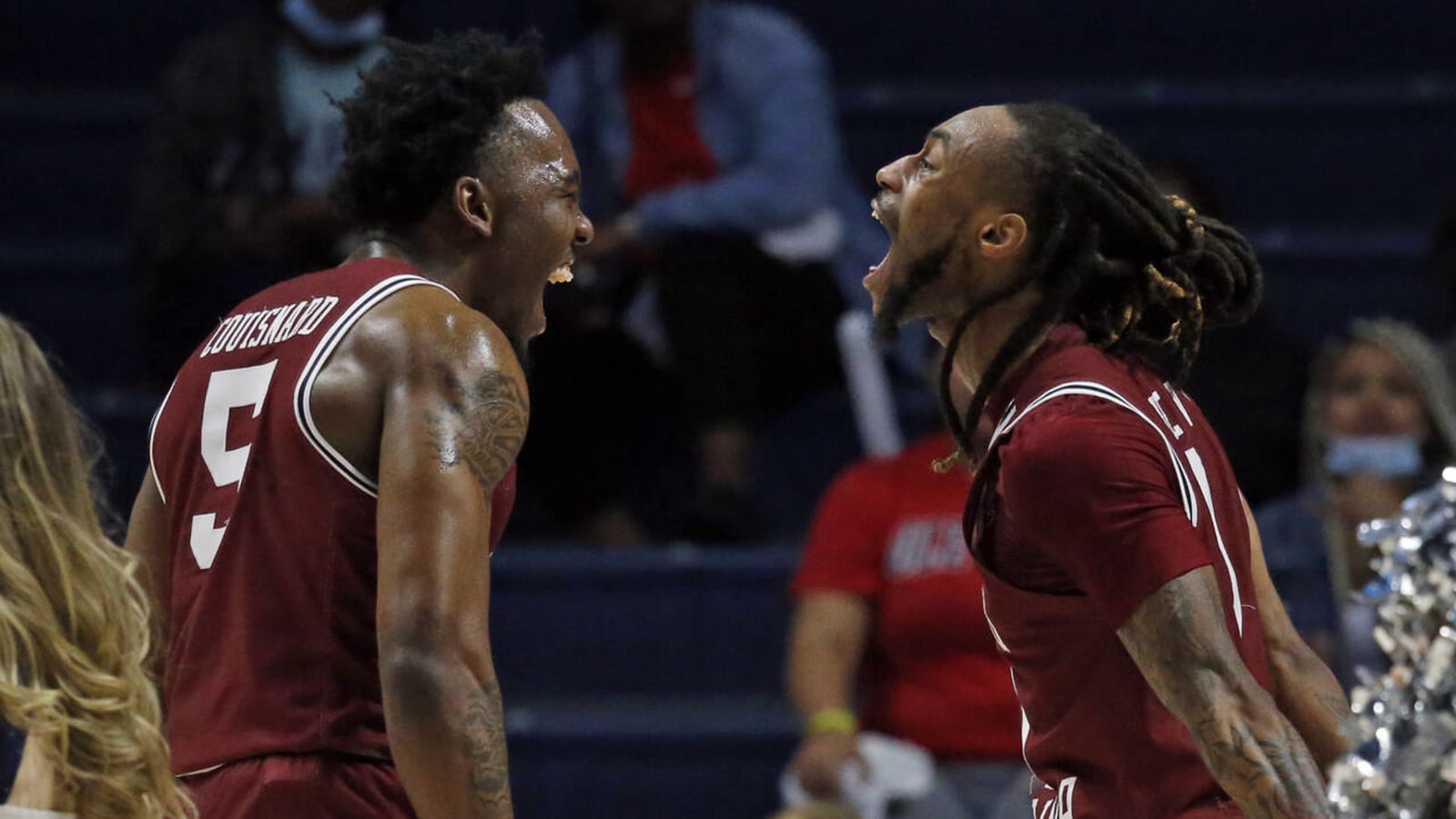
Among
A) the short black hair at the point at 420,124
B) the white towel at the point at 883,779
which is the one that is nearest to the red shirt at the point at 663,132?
the white towel at the point at 883,779

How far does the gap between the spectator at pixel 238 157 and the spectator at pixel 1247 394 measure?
2.10 metres

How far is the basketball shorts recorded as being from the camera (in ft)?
8.34

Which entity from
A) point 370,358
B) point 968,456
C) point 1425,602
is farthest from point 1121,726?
point 370,358

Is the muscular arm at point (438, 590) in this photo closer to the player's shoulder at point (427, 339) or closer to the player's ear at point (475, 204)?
the player's shoulder at point (427, 339)

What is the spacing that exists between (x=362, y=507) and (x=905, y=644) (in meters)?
2.24

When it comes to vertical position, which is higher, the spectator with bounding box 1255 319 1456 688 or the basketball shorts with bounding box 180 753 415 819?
the basketball shorts with bounding box 180 753 415 819

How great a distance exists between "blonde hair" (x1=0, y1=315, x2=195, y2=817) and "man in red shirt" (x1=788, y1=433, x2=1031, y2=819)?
2.22 metres

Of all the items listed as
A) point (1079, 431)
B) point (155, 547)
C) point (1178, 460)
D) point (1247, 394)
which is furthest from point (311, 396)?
point (1247, 394)

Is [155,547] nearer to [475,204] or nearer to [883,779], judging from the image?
[475,204]

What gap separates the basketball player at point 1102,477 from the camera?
2.26 metres

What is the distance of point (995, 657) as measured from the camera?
14.9 ft

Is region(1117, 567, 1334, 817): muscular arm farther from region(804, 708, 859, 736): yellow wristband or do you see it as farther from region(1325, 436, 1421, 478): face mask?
region(1325, 436, 1421, 478): face mask

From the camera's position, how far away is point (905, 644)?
459cm

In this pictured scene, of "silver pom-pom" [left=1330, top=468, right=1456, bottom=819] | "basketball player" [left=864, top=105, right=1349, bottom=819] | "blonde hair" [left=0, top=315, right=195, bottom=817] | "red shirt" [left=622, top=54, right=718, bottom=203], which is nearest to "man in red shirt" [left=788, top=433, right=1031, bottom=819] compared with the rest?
"red shirt" [left=622, top=54, right=718, bottom=203]
